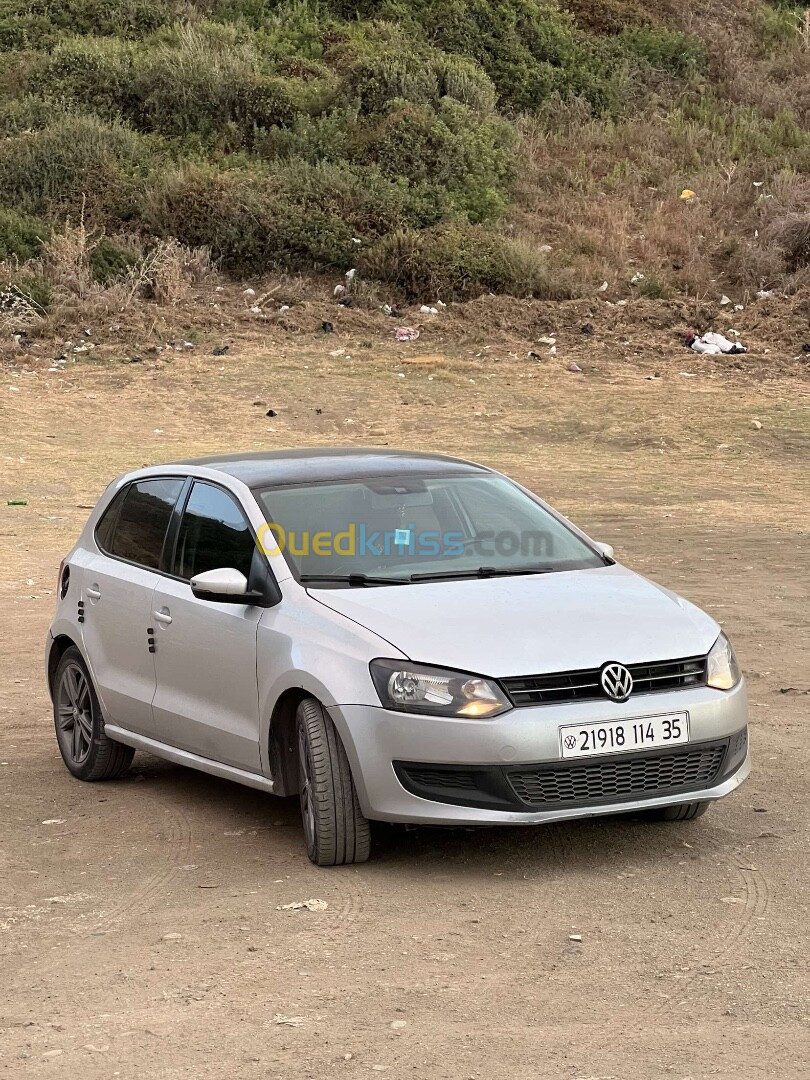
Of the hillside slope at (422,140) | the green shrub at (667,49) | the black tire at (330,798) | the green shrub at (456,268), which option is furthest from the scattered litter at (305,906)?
the green shrub at (667,49)

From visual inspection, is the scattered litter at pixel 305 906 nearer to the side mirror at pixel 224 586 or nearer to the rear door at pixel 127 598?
the side mirror at pixel 224 586

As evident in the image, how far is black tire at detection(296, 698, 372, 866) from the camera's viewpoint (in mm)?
5586

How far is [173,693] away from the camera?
6.55m

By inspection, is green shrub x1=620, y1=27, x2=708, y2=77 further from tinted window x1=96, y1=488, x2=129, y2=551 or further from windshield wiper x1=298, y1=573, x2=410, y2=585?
windshield wiper x1=298, y1=573, x2=410, y2=585

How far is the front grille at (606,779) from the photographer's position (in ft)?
17.7

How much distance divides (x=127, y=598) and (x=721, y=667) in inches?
103

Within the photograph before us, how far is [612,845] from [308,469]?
205 cm

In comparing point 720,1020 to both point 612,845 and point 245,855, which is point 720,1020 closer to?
point 612,845

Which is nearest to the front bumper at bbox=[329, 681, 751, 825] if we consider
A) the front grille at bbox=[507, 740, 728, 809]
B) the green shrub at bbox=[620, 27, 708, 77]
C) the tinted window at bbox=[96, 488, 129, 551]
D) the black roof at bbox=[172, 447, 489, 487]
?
the front grille at bbox=[507, 740, 728, 809]

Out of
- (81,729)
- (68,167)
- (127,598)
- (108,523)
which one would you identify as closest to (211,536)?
(127,598)

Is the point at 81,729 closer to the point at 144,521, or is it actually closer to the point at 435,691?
the point at 144,521

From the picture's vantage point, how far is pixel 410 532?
6.50 meters

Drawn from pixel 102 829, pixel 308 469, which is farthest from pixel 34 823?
pixel 308 469

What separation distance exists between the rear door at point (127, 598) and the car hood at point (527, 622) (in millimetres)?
1185
